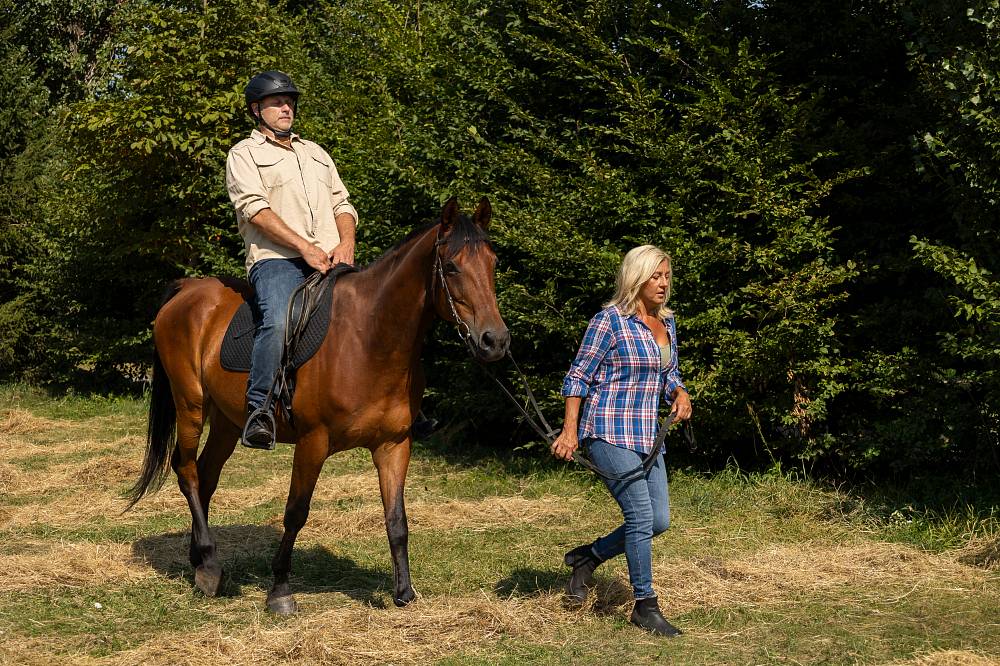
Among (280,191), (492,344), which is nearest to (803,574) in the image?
(492,344)

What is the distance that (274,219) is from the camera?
5.86 meters

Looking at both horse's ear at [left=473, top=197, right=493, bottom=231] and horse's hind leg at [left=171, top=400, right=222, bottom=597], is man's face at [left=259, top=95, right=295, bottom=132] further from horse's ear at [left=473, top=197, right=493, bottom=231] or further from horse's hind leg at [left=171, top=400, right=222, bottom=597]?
horse's hind leg at [left=171, top=400, right=222, bottom=597]

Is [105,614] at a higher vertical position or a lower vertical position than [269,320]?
lower

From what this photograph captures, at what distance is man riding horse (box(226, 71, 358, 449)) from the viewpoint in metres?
5.71

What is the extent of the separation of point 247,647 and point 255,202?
2484 millimetres

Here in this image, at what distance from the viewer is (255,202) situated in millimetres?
5871

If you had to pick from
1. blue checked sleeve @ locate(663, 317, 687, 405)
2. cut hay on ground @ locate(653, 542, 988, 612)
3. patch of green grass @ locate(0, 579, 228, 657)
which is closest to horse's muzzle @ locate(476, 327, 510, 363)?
blue checked sleeve @ locate(663, 317, 687, 405)

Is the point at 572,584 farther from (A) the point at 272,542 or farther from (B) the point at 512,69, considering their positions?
(B) the point at 512,69

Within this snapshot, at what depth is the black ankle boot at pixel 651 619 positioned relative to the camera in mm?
5160

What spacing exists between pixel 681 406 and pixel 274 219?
2.56m

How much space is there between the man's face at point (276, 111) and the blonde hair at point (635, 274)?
2.27m

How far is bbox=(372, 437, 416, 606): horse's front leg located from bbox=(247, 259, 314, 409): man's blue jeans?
0.75 metres

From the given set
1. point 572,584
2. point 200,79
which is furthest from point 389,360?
point 200,79

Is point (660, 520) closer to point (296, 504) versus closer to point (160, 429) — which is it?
point (296, 504)
